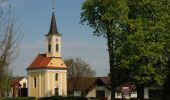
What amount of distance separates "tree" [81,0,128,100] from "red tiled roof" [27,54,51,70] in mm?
54103

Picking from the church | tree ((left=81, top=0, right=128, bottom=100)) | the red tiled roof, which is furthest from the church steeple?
tree ((left=81, top=0, right=128, bottom=100))

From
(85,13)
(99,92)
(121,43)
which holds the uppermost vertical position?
(85,13)

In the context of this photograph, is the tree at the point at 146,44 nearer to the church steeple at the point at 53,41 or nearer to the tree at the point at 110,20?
the tree at the point at 110,20

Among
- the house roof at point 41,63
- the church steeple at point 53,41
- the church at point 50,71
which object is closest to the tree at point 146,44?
the church at point 50,71

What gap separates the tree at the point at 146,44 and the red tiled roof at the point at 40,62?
187 ft

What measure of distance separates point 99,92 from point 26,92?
25.5 meters

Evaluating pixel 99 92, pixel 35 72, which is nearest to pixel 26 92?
pixel 35 72

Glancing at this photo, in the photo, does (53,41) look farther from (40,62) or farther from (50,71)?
(50,71)

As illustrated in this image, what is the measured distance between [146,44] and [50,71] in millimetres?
59596

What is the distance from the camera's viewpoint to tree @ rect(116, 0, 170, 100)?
5038 cm

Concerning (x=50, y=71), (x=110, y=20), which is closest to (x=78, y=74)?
(x=50, y=71)

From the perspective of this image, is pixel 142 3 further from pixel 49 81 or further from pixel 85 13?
pixel 49 81

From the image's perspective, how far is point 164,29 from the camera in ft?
170

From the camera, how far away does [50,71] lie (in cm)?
10838
